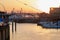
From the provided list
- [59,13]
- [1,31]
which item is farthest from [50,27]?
[1,31]

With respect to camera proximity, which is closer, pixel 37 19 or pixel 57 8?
pixel 57 8

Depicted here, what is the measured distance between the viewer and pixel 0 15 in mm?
9617

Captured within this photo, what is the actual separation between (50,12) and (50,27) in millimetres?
2458

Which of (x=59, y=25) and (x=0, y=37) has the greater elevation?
(x=0, y=37)

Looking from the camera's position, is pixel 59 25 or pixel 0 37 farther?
pixel 59 25

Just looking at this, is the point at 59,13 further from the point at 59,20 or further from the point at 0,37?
the point at 0,37

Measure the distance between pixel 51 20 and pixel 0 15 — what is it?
25.6 m

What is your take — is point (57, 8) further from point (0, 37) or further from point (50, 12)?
point (0, 37)

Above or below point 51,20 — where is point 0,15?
above

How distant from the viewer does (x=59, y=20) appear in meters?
32.7

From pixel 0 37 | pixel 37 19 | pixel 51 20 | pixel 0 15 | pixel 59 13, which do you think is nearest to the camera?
pixel 0 37

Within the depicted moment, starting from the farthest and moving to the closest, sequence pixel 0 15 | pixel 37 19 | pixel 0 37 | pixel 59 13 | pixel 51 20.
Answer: pixel 37 19 → pixel 51 20 → pixel 59 13 → pixel 0 15 → pixel 0 37

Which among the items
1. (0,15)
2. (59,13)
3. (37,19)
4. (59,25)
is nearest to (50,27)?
(59,25)

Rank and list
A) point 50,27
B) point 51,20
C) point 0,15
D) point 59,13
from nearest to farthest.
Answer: point 0,15 < point 50,27 < point 59,13 < point 51,20
